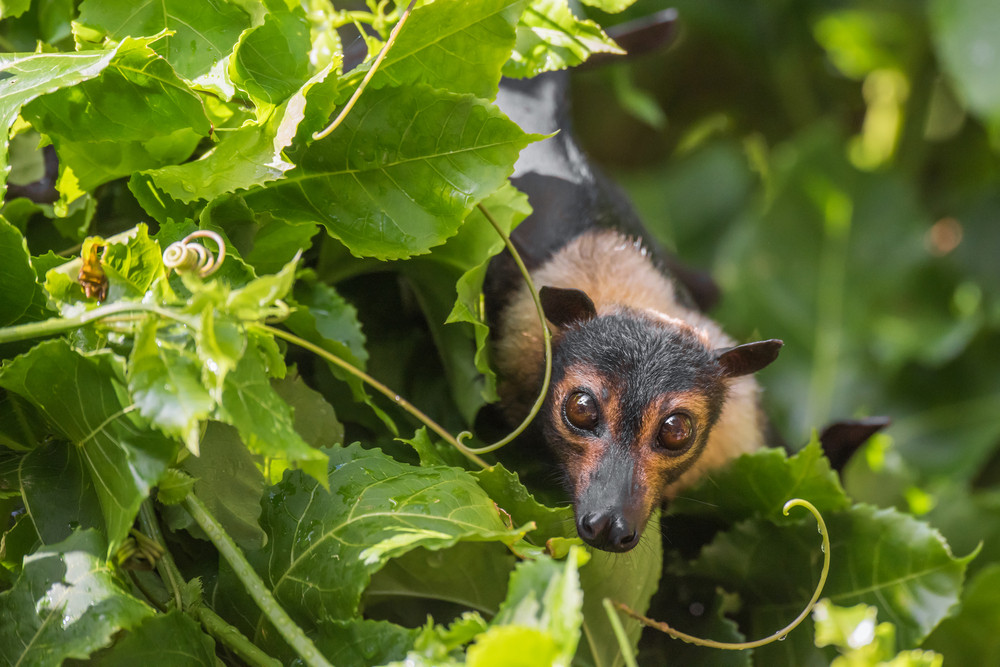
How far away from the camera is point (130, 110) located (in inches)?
42.3

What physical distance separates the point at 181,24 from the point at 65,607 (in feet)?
2.23

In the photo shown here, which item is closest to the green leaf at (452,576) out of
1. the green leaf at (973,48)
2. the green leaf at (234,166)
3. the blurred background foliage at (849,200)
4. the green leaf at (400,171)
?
the green leaf at (400,171)

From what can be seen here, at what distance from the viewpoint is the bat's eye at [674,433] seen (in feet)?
4.91

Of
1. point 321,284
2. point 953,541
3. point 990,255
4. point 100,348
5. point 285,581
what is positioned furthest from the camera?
point 990,255

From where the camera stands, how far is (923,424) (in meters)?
2.78

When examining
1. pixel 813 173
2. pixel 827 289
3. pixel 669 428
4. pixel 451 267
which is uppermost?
pixel 451 267

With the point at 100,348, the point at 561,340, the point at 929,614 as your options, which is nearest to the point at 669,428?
the point at 561,340

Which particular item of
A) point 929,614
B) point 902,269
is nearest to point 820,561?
point 929,614

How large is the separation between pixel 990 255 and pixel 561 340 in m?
1.91

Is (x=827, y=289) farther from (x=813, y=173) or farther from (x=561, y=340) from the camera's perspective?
(x=561, y=340)

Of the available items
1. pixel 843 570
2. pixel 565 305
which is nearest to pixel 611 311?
pixel 565 305

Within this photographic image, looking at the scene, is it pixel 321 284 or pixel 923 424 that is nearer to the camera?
pixel 321 284

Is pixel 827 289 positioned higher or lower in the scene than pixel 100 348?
lower

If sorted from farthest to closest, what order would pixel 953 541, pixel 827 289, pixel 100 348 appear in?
1. pixel 827 289
2. pixel 953 541
3. pixel 100 348
